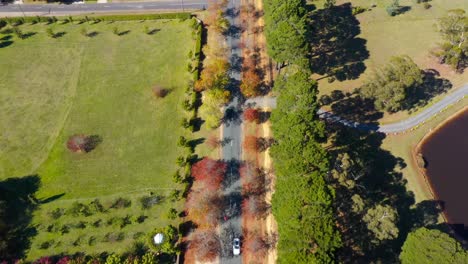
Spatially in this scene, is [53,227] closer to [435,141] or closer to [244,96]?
[244,96]

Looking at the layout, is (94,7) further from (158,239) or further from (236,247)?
(236,247)

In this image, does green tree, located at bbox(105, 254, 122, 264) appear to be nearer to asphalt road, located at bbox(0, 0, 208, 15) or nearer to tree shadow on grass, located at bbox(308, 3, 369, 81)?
tree shadow on grass, located at bbox(308, 3, 369, 81)

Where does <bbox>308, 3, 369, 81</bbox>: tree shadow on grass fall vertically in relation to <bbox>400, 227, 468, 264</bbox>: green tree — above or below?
above

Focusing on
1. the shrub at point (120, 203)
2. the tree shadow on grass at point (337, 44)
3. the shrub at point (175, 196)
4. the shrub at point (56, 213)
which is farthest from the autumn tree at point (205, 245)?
the tree shadow on grass at point (337, 44)

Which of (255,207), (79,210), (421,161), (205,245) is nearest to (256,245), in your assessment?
(255,207)

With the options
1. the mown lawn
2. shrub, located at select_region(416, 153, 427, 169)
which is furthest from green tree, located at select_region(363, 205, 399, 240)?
the mown lawn

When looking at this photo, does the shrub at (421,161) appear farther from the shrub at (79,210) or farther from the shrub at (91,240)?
the shrub at (79,210)
